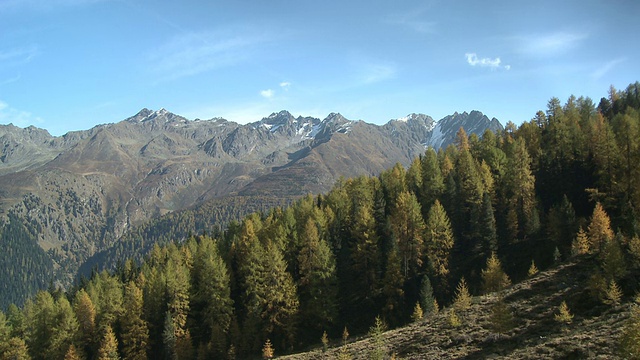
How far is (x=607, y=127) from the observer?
7056cm

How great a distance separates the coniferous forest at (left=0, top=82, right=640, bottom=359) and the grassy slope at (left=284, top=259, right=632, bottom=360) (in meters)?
6.53

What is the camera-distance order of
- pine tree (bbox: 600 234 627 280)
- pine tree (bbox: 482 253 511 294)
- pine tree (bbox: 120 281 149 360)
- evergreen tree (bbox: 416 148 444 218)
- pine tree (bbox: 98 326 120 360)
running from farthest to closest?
1. evergreen tree (bbox: 416 148 444 218)
2. pine tree (bbox: 120 281 149 360)
3. pine tree (bbox: 98 326 120 360)
4. pine tree (bbox: 482 253 511 294)
5. pine tree (bbox: 600 234 627 280)

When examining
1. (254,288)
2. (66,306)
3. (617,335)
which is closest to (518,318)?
(617,335)

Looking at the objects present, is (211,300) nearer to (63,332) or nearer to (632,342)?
(63,332)

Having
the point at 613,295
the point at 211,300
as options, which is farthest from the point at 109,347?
the point at 613,295

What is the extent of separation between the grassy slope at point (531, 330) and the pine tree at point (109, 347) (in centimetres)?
2838

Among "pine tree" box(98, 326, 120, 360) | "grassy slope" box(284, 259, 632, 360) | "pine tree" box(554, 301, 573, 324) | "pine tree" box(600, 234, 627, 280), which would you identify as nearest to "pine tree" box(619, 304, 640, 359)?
"grassy slope" box(284, 259, 632, 360)

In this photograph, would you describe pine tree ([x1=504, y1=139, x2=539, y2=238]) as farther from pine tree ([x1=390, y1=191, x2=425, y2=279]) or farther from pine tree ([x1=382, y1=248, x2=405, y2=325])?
pine tree ([x1=382, y1=248, x2=405, y2=325])

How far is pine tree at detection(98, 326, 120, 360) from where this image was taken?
62625mm

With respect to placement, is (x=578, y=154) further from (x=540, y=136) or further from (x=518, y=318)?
(x=518, y=318)

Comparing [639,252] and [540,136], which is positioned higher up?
[540,136]

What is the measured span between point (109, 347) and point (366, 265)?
40610mm

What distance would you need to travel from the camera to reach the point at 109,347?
208 feet

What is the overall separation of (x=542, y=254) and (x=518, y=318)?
82.8ft
